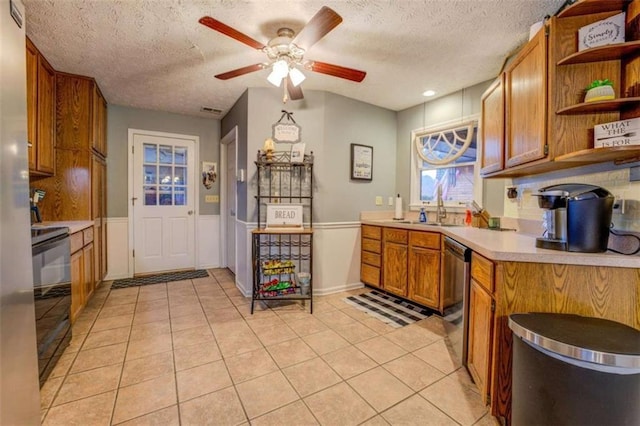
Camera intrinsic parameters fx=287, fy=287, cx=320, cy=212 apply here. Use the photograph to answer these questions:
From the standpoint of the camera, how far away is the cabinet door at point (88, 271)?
276 cm

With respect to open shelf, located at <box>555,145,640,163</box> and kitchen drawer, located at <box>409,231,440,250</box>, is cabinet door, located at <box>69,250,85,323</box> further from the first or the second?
open shelf, located at <box>555,145,640,163</box>

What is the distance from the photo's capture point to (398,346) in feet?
7.27

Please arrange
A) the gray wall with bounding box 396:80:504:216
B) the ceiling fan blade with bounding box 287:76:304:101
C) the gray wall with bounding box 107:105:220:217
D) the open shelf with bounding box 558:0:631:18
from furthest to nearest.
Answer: the gray wall with bounding box 107:105:220:217 < the gray wall with bounding box 396:80:504:216 < the ceiling fan blade with bounding box 287:76:304:101 < the open shelf with bounding box 558:0:631:18

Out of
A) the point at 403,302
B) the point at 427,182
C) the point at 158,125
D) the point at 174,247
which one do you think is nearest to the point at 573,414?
the point at 403,302

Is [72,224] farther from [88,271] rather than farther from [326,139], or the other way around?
[326,139]

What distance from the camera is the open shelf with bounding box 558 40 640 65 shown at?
1423mm

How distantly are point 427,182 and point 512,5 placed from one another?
6.76ft

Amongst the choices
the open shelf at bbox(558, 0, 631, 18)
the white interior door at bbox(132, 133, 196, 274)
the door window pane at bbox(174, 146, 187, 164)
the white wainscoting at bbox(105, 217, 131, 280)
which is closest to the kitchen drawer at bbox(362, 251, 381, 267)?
the open shelf at bbox(558, 0, 631, 18)

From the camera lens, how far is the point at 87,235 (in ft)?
9.25

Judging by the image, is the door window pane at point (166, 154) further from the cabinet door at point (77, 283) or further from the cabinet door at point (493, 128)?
the cabinet door at point (493, 128)

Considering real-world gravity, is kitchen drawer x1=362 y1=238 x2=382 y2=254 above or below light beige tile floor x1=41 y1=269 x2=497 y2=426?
above

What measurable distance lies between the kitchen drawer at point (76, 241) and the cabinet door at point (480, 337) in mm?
3071

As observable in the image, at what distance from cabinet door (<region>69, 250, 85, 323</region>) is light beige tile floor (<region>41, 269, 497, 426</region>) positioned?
0.56 ft

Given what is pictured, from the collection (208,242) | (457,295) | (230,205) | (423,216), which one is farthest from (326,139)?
(208,242)
